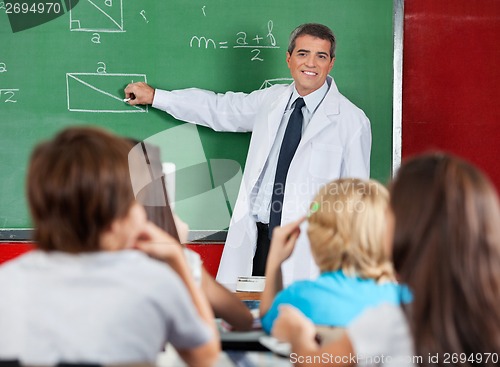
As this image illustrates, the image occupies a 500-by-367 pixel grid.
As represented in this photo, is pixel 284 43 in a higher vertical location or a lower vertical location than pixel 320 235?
higher

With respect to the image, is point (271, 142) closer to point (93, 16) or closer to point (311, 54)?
point (311, 54)

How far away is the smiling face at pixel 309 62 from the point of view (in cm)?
332

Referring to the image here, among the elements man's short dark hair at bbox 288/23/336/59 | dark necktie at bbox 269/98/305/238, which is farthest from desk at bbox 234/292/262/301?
man's short dark hair at bbox 288/23/336/59

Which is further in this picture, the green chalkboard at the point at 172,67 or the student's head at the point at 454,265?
the green chalkboard at the point at 172,67

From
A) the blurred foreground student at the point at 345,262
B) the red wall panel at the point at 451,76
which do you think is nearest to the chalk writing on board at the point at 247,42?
the red wall panel at the point at 451,76

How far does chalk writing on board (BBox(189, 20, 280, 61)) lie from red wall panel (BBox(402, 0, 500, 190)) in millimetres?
666

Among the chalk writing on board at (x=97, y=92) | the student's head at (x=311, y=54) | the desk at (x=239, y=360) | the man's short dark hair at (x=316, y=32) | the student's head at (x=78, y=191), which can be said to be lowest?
the desk at (x=239, y=360)

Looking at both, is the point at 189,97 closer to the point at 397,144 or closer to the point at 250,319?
the point at 397,144

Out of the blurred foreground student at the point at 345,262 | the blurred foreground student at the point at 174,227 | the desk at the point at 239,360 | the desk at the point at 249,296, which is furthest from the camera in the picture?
the desk at the point at 249,296

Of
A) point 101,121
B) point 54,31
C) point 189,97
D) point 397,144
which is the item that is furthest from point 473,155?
point 54,31

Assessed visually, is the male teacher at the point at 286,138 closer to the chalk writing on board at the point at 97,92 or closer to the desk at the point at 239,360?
the chalk writing on board at the point at 97,92

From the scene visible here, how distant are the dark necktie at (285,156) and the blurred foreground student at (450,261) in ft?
6.96

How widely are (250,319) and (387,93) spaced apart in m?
2.00

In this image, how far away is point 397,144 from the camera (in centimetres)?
345
